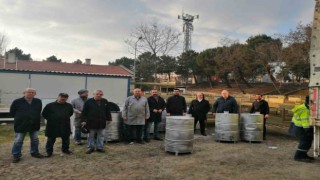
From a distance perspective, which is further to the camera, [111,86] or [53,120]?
[111,86]

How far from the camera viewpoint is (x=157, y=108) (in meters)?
10.8

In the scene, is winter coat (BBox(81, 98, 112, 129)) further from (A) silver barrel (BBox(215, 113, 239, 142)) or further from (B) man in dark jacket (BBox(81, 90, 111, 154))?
(A) silver barrel (BBox(215, 113, 239, 142))

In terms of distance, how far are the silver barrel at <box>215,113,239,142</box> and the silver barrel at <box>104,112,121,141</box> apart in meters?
3.11

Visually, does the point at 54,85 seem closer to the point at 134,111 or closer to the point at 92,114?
the point at 134,111

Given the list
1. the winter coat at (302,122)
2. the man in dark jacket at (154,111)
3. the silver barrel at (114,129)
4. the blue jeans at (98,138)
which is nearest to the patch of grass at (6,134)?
the silver barrel at (114,129)

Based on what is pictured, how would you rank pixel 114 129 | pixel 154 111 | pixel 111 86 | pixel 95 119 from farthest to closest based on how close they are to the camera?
pixel 111 86
pixel 154 111
pixel 114 129
pixel 95 119

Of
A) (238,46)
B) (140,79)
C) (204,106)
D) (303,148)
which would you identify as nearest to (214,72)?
(238,46)

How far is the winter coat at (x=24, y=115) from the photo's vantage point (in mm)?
7762

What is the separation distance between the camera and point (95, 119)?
28.6 ft

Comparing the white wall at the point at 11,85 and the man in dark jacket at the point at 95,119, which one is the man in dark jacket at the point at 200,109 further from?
the white wall at the point at 11,85

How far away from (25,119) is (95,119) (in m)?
1.69

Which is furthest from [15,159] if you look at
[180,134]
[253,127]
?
[253,127]

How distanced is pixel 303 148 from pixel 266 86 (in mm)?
38154

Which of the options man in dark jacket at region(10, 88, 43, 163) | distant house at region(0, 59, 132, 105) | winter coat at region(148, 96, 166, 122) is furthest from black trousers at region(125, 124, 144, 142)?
distant house at region(0, 59, 132, 105)
